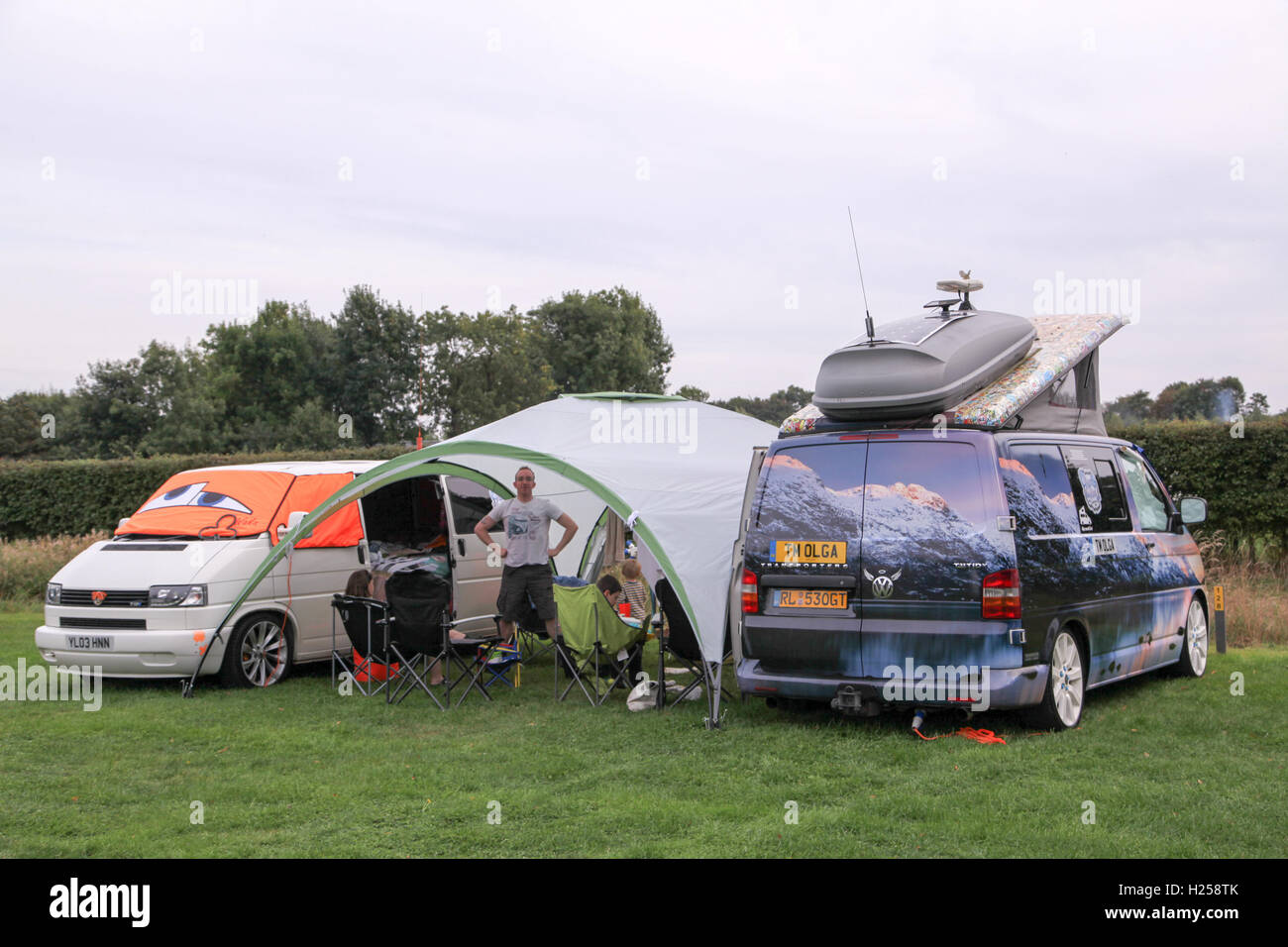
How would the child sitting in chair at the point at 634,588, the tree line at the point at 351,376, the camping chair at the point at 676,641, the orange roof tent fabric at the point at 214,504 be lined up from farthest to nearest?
the tree line at the point at 351,376 → the orange roof tent fabric at the point at 214,504 → the child sitting in chair at the point at 634,588 → the camping chair at the point at 676,641

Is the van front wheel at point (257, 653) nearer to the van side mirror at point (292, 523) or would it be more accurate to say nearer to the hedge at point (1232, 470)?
the van side mirror at point (292, 523)

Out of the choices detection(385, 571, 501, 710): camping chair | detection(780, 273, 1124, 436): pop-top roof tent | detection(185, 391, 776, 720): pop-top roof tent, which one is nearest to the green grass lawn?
detection(385, 571, 501, 710): camping chair

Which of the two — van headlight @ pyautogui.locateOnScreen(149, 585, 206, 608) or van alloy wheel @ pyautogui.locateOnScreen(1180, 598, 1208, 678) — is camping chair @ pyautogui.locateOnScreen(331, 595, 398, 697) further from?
van alloy wheel @ pyautogui.locateOnScreen(1180, 598, 1208, 678)

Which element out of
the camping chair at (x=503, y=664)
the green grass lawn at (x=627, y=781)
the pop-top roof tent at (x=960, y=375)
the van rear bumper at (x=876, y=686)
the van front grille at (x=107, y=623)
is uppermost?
the pop-top roof tent at (x=960, y=375)

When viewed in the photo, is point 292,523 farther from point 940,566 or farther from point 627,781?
point 940,566

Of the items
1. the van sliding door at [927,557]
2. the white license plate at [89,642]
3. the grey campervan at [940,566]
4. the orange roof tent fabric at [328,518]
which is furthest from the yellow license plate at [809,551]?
the white license plate at [89,642]

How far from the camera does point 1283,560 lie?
14422mm

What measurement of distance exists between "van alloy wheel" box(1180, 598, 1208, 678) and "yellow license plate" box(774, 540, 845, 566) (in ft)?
12.8

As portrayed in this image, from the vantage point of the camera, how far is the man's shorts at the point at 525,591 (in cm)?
1040

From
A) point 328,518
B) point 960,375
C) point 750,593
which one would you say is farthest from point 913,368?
point 328,518

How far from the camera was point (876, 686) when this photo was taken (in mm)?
7480

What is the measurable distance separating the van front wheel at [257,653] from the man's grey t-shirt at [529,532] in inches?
86.6

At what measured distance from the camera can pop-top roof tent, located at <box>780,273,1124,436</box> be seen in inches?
304

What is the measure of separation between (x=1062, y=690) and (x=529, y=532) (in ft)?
15.4
